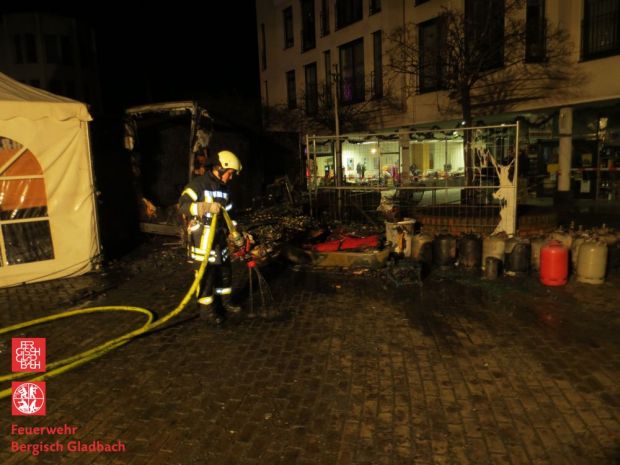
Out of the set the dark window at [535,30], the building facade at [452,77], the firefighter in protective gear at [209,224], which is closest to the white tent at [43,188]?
the firefighter in protective gear at [209,224]

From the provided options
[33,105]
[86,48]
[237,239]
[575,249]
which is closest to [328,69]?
[33,105]

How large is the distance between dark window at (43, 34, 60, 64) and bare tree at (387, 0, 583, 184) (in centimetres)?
3670

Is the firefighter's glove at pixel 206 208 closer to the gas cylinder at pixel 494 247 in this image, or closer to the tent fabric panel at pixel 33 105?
the tent fabric panel at pixel 33 105

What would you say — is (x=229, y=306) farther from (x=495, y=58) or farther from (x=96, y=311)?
(x=495, y=58)

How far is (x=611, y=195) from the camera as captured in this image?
16.0 metres

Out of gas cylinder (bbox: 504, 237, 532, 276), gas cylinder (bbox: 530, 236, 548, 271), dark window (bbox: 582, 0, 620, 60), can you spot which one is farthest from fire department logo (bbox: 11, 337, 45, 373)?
dark window (bbox: 582, 0, 620, 60)

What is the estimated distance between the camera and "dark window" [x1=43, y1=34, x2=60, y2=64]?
39656mm

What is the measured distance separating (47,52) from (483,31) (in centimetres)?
4100

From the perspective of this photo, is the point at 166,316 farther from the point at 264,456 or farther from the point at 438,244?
the point at 438,244

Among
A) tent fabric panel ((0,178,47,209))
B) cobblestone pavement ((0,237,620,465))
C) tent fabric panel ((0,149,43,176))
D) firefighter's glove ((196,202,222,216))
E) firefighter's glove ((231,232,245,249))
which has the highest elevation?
tent fabric panel ((0,149,43,176))

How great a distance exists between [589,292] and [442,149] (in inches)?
245

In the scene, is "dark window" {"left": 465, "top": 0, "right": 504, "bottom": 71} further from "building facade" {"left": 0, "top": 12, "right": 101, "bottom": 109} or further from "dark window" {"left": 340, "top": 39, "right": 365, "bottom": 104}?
"building facade" {"left": 0, "top": 12, "right": 101, "bottom": 109}

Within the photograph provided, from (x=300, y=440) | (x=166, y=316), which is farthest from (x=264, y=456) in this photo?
(x=166, y=316)

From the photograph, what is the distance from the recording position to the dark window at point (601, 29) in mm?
13547
